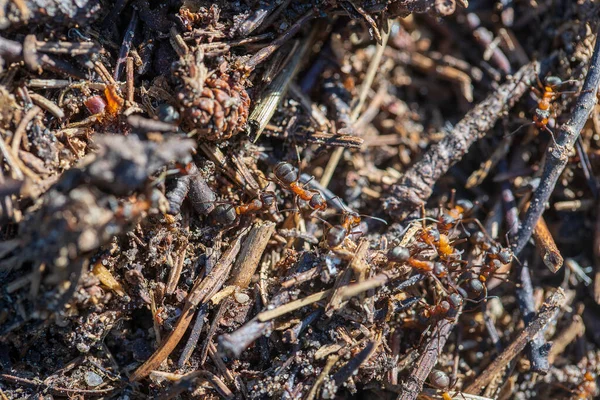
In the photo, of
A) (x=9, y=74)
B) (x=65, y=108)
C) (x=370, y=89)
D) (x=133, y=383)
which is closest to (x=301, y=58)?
(x=370, y=89)

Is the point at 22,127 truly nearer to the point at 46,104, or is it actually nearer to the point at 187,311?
the point at 46,104

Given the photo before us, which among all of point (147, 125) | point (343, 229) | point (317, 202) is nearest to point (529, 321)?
point (343, 229)

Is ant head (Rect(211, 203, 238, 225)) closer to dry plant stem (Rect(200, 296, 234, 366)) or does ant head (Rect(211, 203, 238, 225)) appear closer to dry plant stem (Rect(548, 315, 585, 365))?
dry plant stem (Rect(200, 296, 234, 366))

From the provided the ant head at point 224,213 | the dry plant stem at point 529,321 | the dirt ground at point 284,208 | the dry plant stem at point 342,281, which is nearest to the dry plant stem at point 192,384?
the dirt ground at point 284,208

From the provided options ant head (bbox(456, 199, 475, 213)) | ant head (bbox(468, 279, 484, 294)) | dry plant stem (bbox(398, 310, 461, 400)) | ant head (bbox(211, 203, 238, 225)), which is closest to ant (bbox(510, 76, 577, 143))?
ant head (bbox(456, 199, 475, 213))

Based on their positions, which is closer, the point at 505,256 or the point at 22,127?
the point at 22,127

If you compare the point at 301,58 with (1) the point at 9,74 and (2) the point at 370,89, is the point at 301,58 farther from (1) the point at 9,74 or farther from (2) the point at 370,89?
(1) the point at 9,74
